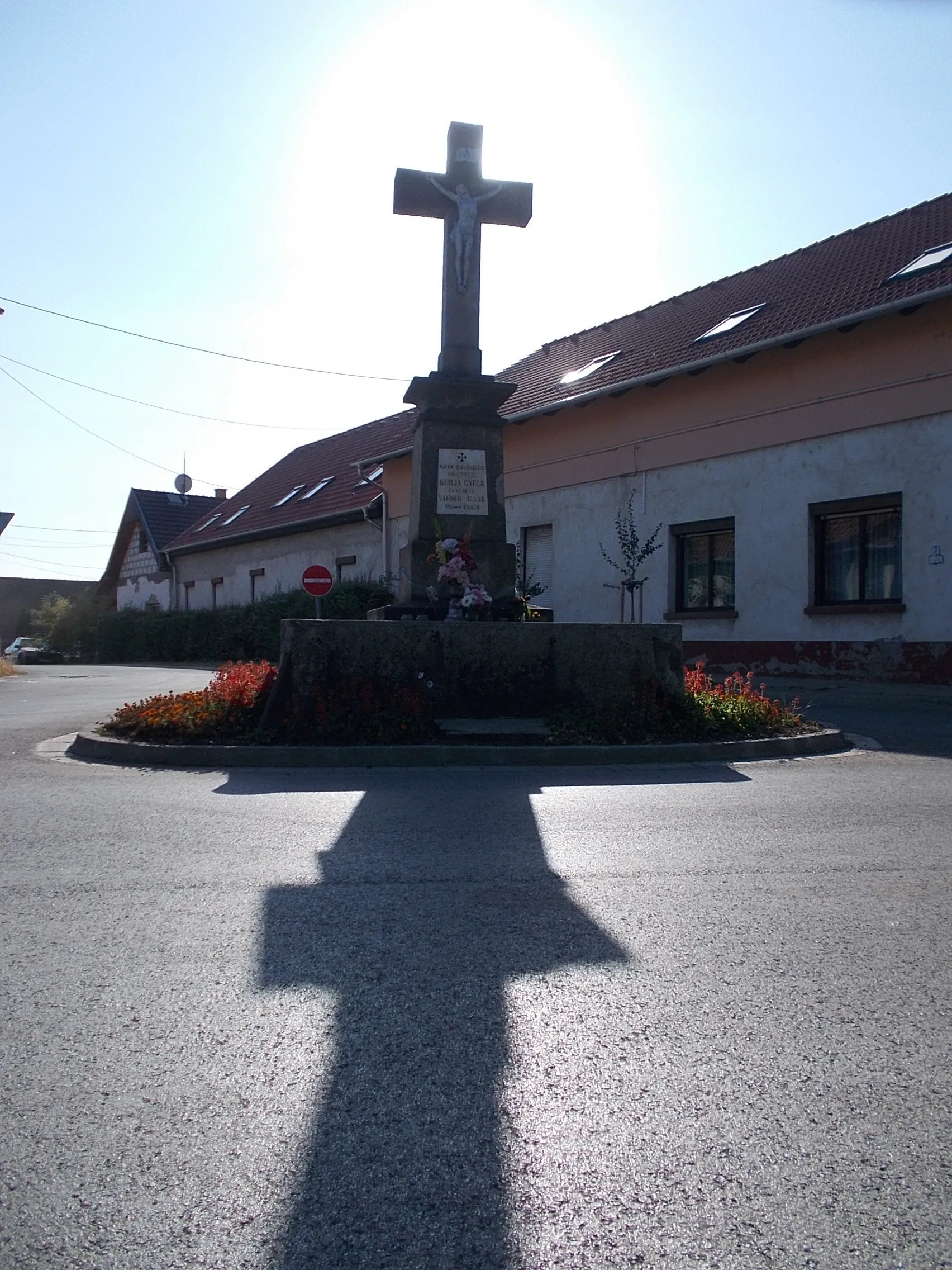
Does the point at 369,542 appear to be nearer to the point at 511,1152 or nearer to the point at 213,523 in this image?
the point at 213,523

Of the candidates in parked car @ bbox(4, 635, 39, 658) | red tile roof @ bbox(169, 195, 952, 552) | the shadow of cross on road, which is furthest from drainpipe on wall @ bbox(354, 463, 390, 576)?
the shadow of cross on road

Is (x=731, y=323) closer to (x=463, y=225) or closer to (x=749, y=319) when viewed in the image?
(x=749, y=319)

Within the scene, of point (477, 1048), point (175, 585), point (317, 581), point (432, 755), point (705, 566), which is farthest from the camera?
point (175, 585)

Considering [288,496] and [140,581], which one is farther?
[140,581]

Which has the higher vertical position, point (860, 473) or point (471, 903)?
point (860, 473)

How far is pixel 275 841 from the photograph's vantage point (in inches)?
242

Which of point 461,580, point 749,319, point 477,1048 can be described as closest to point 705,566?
point 749,319

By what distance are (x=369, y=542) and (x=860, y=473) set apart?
15.6 meters

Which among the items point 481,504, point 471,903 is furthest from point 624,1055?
point 481,504

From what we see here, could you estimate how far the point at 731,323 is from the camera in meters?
20.5

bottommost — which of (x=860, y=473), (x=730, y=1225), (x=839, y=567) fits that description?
(x=730, y=1225)

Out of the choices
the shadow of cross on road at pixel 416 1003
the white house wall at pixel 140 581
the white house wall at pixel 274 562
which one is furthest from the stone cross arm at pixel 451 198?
the white house wall at pixel 140 581

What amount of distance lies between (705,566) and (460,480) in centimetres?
865

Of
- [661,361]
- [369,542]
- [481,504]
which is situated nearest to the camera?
[481,504]
